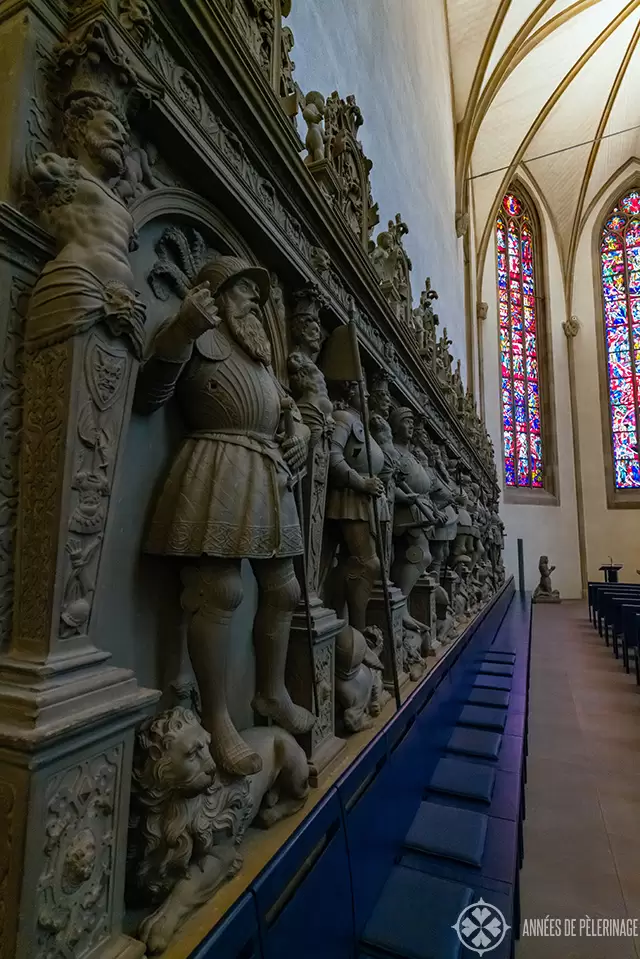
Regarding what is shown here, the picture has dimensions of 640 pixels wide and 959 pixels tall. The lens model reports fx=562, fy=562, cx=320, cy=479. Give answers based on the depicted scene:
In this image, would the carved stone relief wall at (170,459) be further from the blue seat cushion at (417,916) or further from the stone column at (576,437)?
the stone column at (576,437)

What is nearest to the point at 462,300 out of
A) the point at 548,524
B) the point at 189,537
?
the point at 548,524

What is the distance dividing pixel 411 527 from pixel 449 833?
6.31 feet

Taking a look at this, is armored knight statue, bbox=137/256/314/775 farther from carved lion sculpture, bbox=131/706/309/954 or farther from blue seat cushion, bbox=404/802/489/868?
blue seat cushion, bbox=404/802/489/868

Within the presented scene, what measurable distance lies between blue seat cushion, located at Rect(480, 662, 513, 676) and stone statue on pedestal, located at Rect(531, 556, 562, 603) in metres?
11.0

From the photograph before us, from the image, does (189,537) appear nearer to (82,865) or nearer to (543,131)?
(82,865)

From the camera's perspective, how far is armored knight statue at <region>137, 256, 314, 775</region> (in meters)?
1.62

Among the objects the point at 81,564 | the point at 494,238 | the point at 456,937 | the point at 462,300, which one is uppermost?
the point at 494,238

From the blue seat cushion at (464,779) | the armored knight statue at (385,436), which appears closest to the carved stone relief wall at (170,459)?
the armored knight statue at (385,436)

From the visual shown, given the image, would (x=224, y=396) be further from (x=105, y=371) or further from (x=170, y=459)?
(x=105, y=371)

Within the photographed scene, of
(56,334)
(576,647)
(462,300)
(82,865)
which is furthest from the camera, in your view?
(462,300)

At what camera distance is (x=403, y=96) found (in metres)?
6.85

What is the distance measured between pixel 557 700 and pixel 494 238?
623 inches

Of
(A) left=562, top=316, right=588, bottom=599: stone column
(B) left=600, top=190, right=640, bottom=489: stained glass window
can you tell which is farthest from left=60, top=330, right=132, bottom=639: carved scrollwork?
(B) left=600, top=190, right=640, bottom=489: stained glass window

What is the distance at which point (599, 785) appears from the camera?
12.5ft
